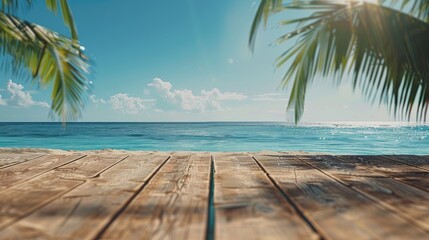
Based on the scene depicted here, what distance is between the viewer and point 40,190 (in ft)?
4.22

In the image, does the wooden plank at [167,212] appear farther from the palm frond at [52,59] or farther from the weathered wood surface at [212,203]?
the palm frond at [52,59]

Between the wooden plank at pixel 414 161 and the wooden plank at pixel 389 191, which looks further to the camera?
the wooden plank at pixel 414 161

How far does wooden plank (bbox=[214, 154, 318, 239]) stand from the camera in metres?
0.80

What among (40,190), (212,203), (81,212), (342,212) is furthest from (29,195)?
(342,212)

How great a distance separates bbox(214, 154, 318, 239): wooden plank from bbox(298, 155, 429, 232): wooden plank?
387 millimetres

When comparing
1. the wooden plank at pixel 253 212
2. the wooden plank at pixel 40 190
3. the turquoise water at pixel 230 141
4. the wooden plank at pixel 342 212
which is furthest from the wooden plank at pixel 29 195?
the turquoise water at pixel 230 141

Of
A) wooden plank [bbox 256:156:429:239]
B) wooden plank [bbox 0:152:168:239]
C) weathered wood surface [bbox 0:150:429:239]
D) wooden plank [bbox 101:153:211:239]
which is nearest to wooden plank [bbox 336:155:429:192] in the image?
weathered wood surface [bbox 0:150:429:239]

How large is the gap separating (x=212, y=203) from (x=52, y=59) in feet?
9.95

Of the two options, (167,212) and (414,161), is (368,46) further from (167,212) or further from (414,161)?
(167,212)

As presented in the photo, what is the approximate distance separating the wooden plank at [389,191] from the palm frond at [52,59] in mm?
2826

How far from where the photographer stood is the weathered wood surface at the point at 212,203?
816mm

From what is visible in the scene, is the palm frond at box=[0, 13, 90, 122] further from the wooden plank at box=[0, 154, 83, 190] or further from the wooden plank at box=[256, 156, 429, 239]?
the wooden plank at box=[256, 156, 429, 239]

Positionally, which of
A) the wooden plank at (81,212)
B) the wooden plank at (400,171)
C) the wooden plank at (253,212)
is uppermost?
the wooden plank at (400,171)

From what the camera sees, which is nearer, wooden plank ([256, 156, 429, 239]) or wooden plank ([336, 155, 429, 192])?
wooden plank ([256, 156, 429, 239])
